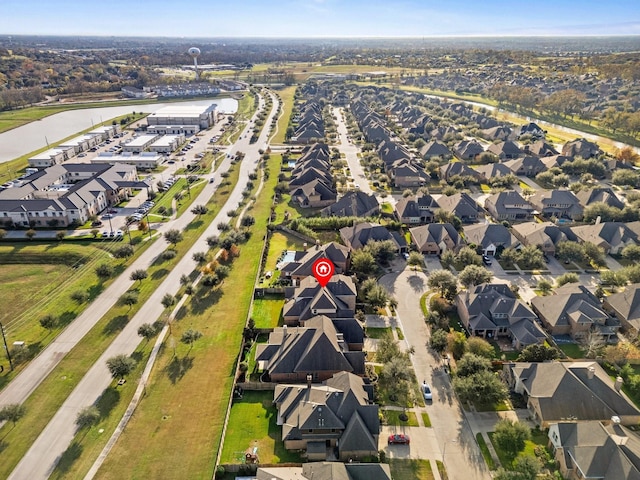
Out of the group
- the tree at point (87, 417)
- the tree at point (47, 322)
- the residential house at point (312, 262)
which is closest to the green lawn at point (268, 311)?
the residential house at point (312, 262)

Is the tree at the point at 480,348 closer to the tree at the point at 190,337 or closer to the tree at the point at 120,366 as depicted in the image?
the tree at the point at 190,337

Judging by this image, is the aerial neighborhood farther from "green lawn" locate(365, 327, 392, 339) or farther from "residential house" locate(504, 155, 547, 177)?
"residential house" locate(504, 155, 547, 177)

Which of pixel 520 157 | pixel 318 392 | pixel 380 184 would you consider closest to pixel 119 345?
pixel 318 392

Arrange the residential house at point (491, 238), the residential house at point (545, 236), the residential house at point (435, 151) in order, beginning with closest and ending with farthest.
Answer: the residential house at point (545, 236) < the residential house at point (491, 238) < the residential house at point (435, 151)

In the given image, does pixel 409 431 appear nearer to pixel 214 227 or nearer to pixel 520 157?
pixel 214 227

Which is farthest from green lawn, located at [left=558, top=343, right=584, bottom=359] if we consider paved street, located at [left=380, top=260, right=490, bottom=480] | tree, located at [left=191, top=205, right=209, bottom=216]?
tree, located at [left=191, top=205, right=209, bottom=216]
